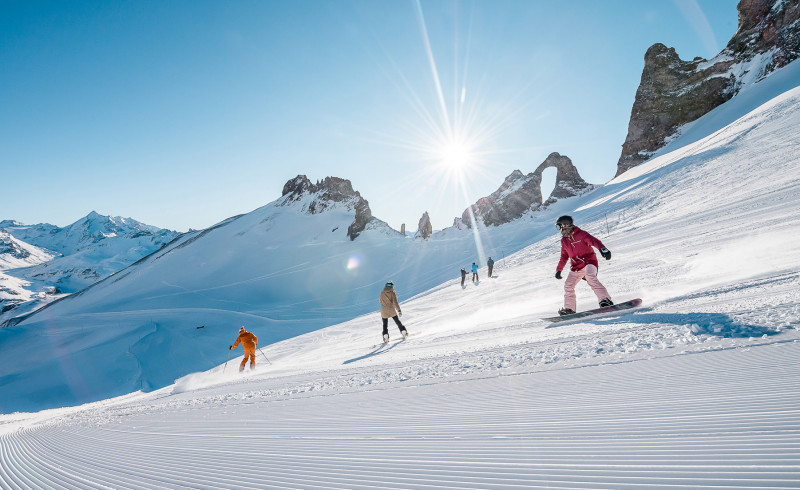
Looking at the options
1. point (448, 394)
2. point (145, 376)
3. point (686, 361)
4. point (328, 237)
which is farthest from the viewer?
point (328, 237)

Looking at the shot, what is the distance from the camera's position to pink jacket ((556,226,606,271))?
22.5 feet

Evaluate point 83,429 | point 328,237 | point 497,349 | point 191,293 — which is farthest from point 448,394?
point 328,237

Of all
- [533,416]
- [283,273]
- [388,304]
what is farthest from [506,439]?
[283,273]

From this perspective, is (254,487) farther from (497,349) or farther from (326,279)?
(326,279)

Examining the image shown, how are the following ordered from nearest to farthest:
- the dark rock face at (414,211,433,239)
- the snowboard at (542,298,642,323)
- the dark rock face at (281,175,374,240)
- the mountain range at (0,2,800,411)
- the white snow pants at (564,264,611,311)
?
the snowboard at (542,298,642,323) < the white snow pants at (564,264,611,311) < the mountain range at (0,2,800,411) < the dark rock face at (281,175,374,240) < the dark rock face at (414,211,433,239)

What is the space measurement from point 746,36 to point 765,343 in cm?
6961

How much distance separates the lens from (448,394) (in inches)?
149

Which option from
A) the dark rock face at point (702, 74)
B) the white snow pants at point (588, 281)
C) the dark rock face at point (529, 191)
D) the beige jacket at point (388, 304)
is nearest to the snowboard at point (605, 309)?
the white snow pants at point (588, 281)

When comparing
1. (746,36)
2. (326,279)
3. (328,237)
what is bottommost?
(326,279)

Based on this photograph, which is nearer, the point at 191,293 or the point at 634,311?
the point at 634,311

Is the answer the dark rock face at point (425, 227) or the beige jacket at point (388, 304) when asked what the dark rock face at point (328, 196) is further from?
the beige jacket at point (388, 304)

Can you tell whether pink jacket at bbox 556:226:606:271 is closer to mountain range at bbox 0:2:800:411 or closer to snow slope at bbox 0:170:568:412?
mountain range at bbox 0:2:800:411

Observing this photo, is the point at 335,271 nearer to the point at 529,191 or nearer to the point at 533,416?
the point at 533,416

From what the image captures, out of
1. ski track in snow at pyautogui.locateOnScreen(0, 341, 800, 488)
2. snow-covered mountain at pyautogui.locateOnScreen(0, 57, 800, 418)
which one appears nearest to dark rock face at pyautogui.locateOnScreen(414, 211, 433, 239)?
snow-covered mountain at pyautogui.locateOnScreen(0, 57, 800, 418)
